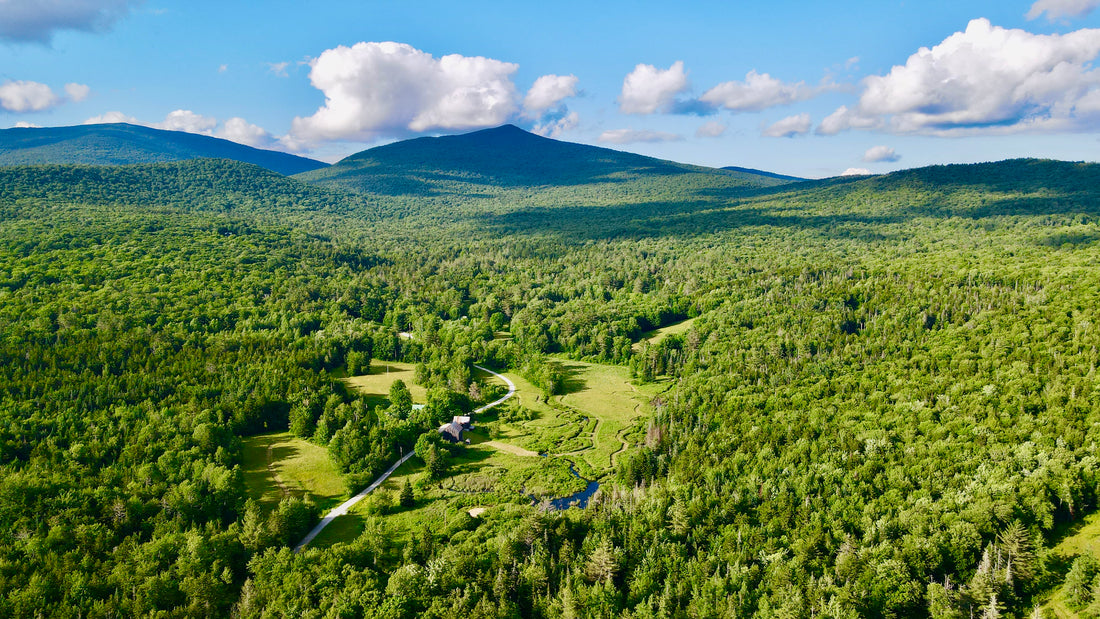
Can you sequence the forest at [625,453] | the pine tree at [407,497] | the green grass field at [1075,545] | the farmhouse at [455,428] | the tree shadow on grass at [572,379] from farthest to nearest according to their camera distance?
the tree shadow on grass at [572,379] < the farmhouse at [455,428] < the pine tree at [407,497] < the forest at [625,453] < the green grass field at [1075,545]

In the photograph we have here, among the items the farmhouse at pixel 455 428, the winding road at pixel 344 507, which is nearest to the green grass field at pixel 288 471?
the winding road at pixel 344 507

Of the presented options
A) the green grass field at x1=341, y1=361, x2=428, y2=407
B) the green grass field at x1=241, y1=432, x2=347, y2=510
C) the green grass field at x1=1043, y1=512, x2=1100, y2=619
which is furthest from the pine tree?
the green grass field at x1=1043, y1=512, x2=1100, y2=619

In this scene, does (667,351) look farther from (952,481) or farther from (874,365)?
(952,481)

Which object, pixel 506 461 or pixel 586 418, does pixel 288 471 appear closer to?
pixel 506 461

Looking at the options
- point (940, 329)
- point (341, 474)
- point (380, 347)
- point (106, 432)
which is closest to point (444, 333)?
point (380, 347)

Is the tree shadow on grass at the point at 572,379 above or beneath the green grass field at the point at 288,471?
above

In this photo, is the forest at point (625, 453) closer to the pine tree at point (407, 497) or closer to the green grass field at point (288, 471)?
the green grass field at point (288, 471)

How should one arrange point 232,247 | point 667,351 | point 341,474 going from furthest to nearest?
point 232,247
point 667,351
point 341,474
